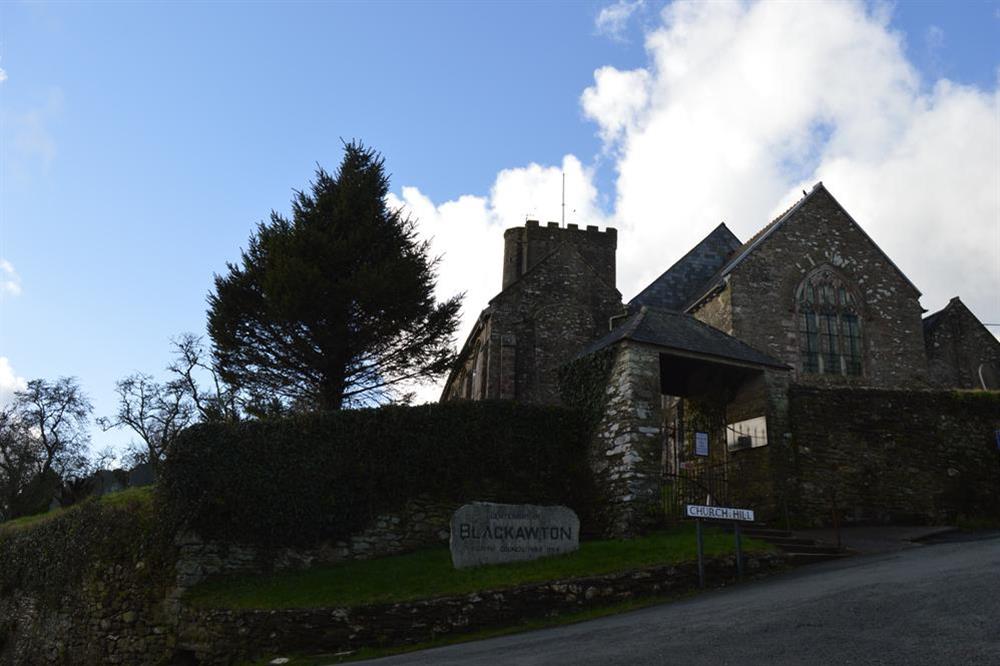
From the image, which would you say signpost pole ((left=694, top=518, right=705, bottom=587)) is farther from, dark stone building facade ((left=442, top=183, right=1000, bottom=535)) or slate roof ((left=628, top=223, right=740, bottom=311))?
slate roof ((left=628, top=223, right=740, bottom=311))

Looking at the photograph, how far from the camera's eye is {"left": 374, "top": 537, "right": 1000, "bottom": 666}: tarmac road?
7.09 meters

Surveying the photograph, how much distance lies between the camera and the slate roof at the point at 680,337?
17703 millimetres

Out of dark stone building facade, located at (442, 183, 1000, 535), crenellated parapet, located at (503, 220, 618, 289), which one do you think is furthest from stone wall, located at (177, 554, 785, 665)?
crenellated parapet, located at (503, 220, 618, 289)

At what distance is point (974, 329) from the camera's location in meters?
29.1

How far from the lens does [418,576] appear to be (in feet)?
45.1

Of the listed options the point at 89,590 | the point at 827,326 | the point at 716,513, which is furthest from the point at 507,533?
the point at 827,326

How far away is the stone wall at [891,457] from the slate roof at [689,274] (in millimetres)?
11386

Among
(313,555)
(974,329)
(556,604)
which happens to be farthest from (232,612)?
(974,329)

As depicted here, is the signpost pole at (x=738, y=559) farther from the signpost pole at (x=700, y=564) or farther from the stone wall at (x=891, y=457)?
the stone wall at (x=891, y=457)

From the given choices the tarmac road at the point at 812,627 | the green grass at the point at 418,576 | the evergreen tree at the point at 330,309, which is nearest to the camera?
the tarmac road at the point at 812,627

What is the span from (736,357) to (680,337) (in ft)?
4.34

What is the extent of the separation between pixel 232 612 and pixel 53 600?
6.40 m

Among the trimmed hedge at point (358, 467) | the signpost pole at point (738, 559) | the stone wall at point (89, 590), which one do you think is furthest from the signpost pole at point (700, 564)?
the stone wall at point (89, 590)

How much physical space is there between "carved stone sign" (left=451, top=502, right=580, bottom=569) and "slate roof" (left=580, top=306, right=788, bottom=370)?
4.54 metres
